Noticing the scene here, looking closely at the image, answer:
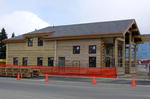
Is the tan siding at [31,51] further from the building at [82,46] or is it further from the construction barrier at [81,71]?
the construction barrier at [81,71]

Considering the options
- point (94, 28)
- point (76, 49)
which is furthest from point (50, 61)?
point (94, 28)

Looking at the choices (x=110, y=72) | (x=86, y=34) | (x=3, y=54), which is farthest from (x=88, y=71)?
(x=3, y=54)

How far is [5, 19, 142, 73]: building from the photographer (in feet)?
113

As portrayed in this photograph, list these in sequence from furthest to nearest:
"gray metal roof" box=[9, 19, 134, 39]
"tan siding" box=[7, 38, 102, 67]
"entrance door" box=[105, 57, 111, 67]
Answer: "entrance door" box=[105, 57, 111, 67] < "tan siding" box=[7, 38, 102, 67] < "gray metal roof" box=[9, 19, 134, 39]

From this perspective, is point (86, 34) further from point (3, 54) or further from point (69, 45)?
point (3, 54)

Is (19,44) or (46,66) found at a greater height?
(19,44)

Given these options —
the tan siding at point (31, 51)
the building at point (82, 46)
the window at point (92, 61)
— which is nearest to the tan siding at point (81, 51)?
the building at point (82, 46)

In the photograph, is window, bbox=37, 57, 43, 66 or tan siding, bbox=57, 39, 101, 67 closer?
tan siding, bbox=57, 39, 101, 67

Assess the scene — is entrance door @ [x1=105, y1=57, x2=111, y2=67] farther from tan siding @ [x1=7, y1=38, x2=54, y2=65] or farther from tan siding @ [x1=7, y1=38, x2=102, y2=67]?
tan siding @ [x1=7, y1=38, x2=54, y2=65]

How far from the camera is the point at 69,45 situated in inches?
1463

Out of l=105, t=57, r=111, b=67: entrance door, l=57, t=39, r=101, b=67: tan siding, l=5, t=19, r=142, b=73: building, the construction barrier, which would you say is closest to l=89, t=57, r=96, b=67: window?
l=5, t=19, r=142, b=73: building

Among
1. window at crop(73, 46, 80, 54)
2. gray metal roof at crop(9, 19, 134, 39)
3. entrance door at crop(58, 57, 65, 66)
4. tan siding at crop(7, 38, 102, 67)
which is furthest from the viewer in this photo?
entrance door at crop(58, 57, 65, 66)

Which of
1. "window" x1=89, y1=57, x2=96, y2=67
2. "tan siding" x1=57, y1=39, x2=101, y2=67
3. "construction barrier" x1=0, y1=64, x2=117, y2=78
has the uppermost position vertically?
"tan siding" x1=57, y1=39, x2=101, y2=67

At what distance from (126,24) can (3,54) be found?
4328 cm
